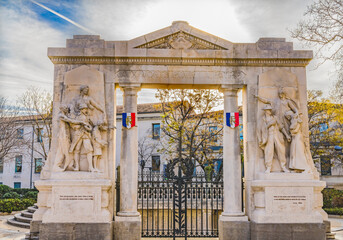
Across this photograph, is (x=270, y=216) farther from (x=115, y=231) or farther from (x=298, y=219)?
(x=115, y=231)

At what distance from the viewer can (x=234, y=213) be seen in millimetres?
9977

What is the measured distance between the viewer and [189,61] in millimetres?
10438

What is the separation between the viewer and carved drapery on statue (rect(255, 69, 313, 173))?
9.82m

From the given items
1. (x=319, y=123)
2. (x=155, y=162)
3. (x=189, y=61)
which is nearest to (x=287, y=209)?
(x=189, y=61)

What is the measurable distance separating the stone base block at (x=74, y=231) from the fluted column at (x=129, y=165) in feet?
2.45

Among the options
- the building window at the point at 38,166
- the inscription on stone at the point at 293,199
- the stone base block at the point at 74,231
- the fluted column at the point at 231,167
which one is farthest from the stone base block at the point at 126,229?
the building window at the point at 38,166

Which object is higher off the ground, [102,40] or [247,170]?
[102,40]

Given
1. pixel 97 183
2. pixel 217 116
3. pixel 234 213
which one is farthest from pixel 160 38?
pixel 217 116

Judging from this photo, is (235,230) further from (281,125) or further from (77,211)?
(77,211)

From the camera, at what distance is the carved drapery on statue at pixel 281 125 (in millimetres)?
9820

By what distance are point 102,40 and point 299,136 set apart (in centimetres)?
660

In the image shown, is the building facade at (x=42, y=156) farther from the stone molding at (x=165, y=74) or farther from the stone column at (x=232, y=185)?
the stone column at (x=232, y=185)

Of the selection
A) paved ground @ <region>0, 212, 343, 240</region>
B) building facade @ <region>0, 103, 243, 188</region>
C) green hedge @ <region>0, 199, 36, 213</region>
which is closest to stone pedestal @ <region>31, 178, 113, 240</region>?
paved ground @ <region>0, 212, 343, 240</region>

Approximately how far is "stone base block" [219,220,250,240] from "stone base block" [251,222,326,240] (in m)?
0.43
